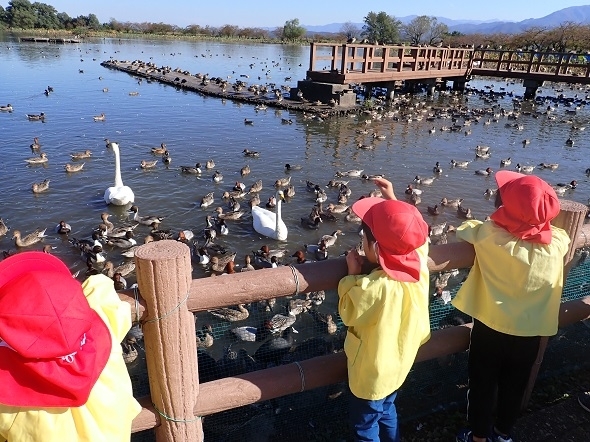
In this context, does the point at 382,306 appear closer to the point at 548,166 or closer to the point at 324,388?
the point at 324,388

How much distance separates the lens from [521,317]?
3398mm

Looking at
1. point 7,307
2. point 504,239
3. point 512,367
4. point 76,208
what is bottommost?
point 76,208

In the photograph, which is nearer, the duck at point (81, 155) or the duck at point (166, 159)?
the duck at point (81, 155)

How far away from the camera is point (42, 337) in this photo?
6.03 feet

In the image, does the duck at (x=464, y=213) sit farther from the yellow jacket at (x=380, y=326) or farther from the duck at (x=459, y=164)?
the yellow jacket at (x=380, y=326)

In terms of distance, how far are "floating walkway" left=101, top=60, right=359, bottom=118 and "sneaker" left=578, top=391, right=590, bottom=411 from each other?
2221 centimetres

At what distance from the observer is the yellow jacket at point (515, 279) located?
329 centimetres

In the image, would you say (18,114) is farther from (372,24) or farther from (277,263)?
(372,24)

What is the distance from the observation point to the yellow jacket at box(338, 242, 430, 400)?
289 cm

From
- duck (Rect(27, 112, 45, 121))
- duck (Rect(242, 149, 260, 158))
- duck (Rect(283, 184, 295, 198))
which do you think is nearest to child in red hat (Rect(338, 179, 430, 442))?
duck (Rect(283, 184, 295, 198))

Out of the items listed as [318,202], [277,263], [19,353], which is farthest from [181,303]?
[318,202]

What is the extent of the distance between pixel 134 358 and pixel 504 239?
554cm

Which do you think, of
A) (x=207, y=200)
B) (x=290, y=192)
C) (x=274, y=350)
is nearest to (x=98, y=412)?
(x=274, y=350)

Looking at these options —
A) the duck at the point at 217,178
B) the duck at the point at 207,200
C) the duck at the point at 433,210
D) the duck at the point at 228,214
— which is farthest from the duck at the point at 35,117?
the duck at the point at 433,210
